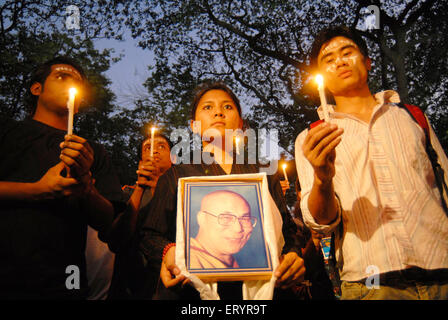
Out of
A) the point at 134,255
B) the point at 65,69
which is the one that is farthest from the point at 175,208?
the point at 65,69

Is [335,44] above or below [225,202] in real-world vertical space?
above

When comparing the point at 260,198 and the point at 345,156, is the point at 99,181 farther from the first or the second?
the point at 345,156

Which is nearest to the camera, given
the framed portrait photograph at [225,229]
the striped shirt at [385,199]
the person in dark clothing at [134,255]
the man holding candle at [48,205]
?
the framed portrait photograph at [225,229]

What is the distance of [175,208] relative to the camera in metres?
2.18

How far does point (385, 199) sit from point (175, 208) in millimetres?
1443

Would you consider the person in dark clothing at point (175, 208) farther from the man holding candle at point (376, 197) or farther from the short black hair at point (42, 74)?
the short black hair at point (42, 74)

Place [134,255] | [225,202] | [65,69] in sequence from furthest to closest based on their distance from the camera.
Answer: [134,255], [65,69], [225,202]

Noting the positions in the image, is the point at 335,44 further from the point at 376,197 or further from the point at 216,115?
the point at 376,197

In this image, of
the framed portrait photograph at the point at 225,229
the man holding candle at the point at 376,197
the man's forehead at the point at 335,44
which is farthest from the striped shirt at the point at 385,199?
the man's forehead at the point at 335,44

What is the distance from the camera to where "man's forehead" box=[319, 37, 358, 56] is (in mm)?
2584

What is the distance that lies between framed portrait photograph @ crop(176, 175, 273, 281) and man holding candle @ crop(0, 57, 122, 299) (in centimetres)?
75

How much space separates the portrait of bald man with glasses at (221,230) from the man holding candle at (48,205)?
0.87 meters

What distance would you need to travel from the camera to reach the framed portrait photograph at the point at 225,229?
1.67 metres

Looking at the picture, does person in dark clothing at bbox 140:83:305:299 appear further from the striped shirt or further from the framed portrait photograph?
the striped shirt
